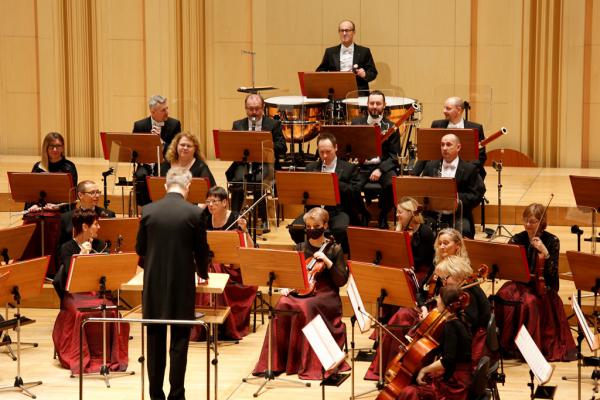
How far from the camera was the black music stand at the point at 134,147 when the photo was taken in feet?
29.6

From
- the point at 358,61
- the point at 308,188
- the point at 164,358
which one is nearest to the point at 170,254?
the point at 164,358

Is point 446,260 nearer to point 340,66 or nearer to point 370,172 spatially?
point 370,172

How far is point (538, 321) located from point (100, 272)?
298 centimetres

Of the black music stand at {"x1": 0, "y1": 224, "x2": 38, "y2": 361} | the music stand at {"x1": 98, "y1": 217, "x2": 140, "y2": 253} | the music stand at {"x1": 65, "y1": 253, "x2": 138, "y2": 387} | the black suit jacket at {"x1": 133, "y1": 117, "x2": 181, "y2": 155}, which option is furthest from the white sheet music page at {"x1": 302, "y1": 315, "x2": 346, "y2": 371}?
the black suit jacket at {"x1": 133, "y1": 117, "x2": 181, "y2": 155}

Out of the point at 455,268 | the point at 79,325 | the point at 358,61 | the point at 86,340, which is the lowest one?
the point at 86,340

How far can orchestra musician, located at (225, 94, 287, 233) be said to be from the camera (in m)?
9.42

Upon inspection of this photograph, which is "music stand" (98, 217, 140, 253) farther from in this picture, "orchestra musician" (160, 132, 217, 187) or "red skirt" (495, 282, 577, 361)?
"red skirt" (495, 282, 577, 361)

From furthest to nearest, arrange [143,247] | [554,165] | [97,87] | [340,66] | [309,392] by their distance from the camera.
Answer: [97,87] → [554,165] → [340,66] → [309,392] → [143,247]

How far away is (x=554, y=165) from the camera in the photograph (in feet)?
39.3

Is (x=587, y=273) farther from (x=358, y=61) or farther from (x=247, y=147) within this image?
(x=358, y=61)

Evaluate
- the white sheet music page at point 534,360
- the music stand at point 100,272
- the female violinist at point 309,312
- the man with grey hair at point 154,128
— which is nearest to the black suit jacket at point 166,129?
the man with grey hair at point 154,128

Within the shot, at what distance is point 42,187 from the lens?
8.41m

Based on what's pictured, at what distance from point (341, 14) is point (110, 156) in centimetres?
445

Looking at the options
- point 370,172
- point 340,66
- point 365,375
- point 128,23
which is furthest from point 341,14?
point 365,375
